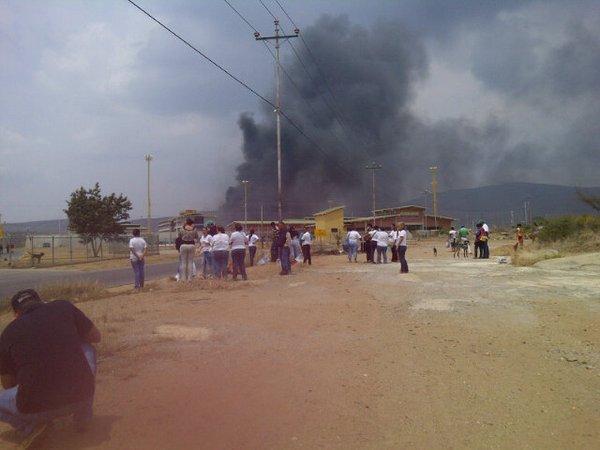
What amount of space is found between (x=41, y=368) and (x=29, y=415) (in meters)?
0.35

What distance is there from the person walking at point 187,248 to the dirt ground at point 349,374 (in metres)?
3.22

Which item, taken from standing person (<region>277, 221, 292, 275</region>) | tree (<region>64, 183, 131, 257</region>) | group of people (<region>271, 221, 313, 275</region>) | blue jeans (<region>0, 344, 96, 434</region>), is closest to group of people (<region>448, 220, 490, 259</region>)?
group of people (<region>271, 221, 313, 275</region>)

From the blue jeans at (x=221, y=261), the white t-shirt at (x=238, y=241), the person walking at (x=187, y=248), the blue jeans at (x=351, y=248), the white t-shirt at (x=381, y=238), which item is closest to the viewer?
the person walking at (x=187, y=248)

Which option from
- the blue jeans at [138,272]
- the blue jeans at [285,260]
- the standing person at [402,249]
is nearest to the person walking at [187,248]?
the blue jeans at [138,272]

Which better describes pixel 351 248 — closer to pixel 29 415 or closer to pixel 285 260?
pixel 285 260

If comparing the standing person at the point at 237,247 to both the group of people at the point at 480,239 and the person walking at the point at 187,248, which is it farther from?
the group of people at the point at 480,239

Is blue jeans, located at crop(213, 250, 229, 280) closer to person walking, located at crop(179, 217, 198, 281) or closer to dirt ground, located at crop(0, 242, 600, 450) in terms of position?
person walking, located at crop(179, 217, 198, 281)

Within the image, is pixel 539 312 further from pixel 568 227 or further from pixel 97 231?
pixel 97 231

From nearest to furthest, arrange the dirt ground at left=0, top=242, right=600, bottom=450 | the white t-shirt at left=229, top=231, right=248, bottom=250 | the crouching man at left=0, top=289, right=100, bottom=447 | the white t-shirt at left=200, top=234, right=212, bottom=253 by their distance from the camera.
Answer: the crouching man at left=0, top=289, right=100, bottom=447 → the dirt ground at left=0, top=242, right=600, bottom=450 → the white t-shirt at left=229, top=231, right=248, bottom=250 → the white t-shirt at left=200, top=234, right=212, bottom=253

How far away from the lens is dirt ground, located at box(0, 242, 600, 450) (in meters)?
3.98

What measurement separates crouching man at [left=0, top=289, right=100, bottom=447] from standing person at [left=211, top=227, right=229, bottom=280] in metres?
9.79

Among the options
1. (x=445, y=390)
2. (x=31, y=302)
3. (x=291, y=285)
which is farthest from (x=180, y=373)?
(x=291, y=285)

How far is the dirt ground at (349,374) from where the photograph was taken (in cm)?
398

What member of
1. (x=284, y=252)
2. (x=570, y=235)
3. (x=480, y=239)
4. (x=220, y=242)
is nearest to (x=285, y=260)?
(x=284, y=252)
